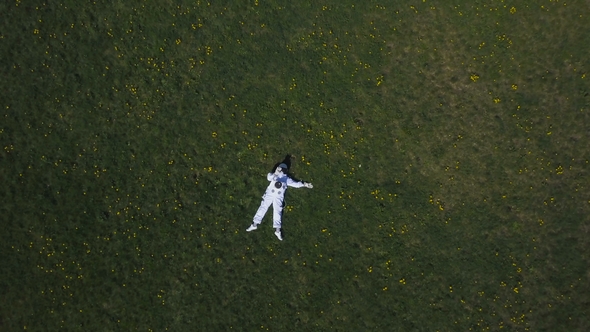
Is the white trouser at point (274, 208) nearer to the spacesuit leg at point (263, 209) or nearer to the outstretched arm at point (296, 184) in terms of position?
the spacesuit leg at point (263, 209)

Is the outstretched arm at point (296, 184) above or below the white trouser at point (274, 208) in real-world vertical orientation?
above

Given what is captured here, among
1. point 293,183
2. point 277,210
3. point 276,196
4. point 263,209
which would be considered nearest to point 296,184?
point 293,183

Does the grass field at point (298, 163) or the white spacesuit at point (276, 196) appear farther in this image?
the grass field at point (298, 163)

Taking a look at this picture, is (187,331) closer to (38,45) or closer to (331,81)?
(331,81)

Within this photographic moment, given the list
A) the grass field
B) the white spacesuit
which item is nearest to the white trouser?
the white spacesuit

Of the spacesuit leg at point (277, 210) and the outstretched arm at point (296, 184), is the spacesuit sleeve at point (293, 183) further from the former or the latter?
the spacesuit leg at point (277, 210)

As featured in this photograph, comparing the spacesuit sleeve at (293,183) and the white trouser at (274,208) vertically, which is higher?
the spacesuit sleeve at (293,183)

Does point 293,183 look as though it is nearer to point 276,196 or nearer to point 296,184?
point 296,184

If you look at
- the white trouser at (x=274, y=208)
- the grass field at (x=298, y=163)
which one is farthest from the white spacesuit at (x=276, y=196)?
the grass field at (x=298, y=163)

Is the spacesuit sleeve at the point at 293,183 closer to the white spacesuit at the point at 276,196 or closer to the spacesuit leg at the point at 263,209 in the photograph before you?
the white spacesuit at the point at 276,196
